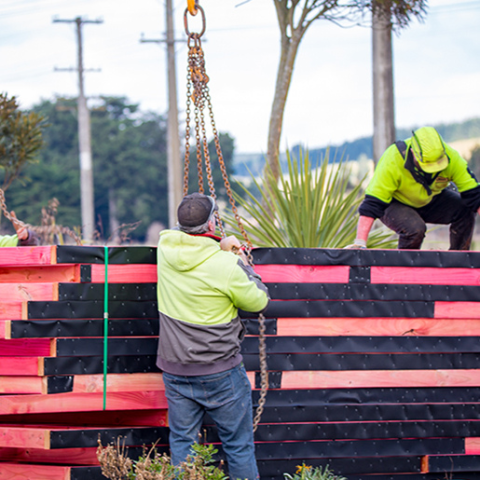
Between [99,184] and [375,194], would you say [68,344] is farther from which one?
[99,184]

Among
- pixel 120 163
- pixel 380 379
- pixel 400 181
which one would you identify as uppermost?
pixel 120 163

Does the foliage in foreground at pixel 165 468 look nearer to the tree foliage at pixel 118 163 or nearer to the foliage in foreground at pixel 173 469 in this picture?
the foliage in foreground at pixel 173 469

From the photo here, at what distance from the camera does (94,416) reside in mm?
3990

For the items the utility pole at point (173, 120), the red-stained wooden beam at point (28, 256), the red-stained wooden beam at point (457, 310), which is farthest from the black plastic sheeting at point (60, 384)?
the utility pole at point (173, 120)

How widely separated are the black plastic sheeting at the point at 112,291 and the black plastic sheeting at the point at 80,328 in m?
0.15

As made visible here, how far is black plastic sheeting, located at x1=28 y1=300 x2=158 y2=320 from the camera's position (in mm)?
3611

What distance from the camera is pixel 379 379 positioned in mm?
3961

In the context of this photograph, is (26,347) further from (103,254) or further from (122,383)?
(103,254)

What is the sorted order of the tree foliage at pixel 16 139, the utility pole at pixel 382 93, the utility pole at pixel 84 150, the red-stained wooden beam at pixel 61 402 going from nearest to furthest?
the red-stained wooden beam at pixel 61 402 < the tree foliage at pixel 16 139 < the utility pole at pixel 382 93 < the utility pole at pixel 84 150

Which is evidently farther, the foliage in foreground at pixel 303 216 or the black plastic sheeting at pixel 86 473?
the foliage in foreground at pixel 303 216

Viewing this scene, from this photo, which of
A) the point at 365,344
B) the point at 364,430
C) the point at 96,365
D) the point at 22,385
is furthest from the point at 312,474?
the point at 22,385

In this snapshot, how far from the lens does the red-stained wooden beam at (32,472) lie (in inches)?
148

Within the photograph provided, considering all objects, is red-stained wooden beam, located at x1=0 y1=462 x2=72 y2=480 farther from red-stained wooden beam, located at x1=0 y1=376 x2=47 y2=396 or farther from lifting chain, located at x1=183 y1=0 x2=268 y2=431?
lifting chain, located at x1=183 y1=0 x2=268 y2=431

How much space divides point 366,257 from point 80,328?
6.29 feet
